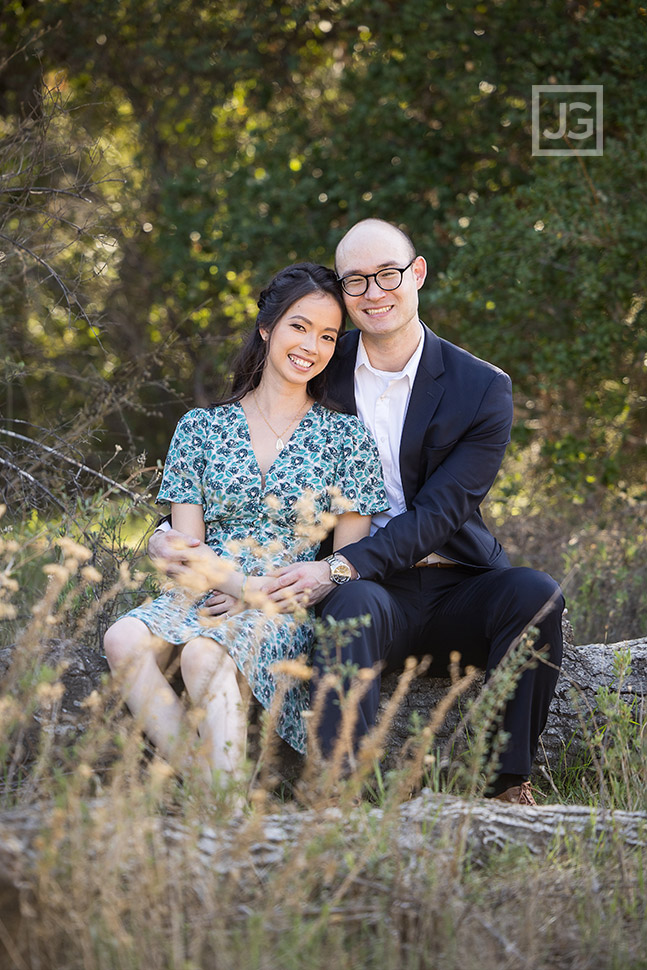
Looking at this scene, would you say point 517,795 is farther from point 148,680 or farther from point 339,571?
point 148,680

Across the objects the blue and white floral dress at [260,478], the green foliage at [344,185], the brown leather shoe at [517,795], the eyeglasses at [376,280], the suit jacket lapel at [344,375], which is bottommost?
the brown leather shoe at [517,795]

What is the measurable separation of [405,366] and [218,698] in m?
1.54

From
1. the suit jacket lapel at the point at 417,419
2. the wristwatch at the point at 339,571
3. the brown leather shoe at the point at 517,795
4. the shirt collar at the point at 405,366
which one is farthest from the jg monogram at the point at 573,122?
the brown leather shoe at the point at 517,795

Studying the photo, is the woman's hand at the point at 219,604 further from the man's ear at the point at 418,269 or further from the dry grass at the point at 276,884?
the man's ear at the point at 418,269

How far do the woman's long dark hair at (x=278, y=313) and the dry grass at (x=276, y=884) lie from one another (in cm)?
163

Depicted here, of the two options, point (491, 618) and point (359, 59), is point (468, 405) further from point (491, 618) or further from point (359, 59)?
point (359, 59)

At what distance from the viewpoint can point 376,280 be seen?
3670mm

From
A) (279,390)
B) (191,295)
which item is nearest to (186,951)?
(279,390)

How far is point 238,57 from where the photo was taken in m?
7.85

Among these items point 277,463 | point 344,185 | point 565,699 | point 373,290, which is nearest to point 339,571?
point 277,463

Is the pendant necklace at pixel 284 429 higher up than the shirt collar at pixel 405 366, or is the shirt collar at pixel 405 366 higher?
the shirt collar at pixel 405 366

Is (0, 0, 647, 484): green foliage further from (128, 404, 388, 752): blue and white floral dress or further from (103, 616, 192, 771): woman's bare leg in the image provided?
(103, 616, 192, 771): woman's bare leg

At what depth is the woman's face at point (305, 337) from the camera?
3.53 metres

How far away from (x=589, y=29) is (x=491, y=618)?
4.70 meters
